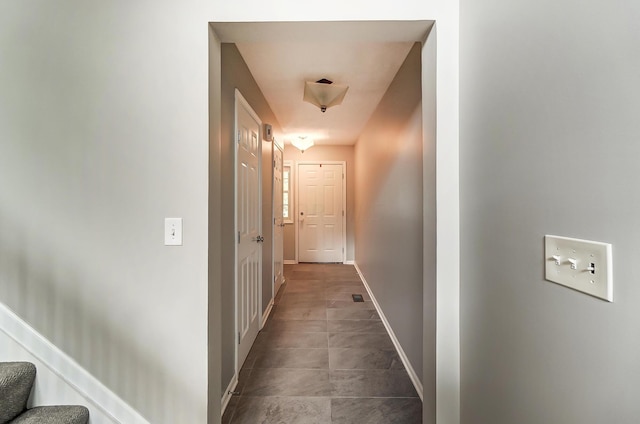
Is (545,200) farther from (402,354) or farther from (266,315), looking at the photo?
(266,315)

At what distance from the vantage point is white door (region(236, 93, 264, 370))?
203cm

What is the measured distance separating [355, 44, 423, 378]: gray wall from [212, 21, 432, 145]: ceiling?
0.71 feet

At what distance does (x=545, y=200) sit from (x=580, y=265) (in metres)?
0.18

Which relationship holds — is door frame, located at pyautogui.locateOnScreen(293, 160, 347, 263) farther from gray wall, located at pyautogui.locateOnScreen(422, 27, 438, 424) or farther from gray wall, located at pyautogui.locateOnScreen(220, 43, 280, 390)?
gray wall, located at pyautogui.locateOnScreen(422, 27, 438, 424)

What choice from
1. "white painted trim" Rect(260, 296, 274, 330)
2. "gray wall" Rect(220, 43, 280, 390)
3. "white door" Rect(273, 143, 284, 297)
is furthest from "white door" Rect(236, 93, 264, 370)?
"white door" Rect(273, 143, 284, 297)

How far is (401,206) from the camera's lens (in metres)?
2.26

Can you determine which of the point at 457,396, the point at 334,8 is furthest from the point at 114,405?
the point at 334,8

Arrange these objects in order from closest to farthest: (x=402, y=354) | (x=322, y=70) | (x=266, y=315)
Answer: (x=402, y=354), (x=322, y=70), (x=266, y=315)

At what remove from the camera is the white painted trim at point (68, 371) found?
1186mm

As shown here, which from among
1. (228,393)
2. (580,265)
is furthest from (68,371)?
(580,265)

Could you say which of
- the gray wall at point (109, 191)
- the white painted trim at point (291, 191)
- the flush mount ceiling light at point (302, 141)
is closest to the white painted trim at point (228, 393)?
the gray wall at point (109, 191)

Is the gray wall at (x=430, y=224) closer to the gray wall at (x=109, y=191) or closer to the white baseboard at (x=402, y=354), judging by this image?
the white baseboard at (x=402, y=354)

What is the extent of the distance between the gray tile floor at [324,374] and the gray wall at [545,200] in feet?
2.56

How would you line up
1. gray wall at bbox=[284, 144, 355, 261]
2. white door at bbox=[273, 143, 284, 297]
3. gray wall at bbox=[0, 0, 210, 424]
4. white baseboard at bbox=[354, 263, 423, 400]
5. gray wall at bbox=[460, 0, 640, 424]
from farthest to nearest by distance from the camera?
gray wall at bbox=[284, 144, 355, 261], white door at bbox=[273, 143, 284, 297], white baseboard at bbox=[354, 263, 423, 400], gray wall at bbox=[0, 0, 210, 424], gray wall at bbox=[460, 0, 640, 424]
